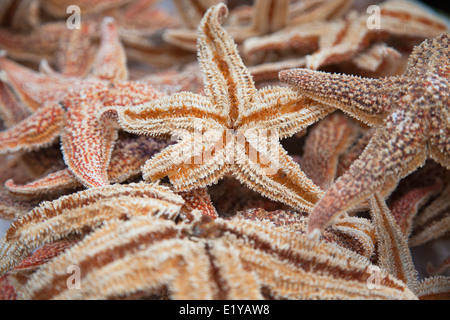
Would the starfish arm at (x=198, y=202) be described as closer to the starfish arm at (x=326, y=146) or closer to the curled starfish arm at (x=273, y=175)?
the curled starfish arm at (x=273, y=175)

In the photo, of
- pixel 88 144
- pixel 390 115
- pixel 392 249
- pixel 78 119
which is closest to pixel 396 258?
pixel 392 249

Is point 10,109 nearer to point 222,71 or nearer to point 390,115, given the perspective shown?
point 222,71

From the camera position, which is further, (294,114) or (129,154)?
Answer: (129,154)

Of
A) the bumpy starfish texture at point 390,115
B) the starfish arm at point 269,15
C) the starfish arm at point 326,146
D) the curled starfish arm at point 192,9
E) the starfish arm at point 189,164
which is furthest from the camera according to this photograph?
the curled starfish arm at point 192,9

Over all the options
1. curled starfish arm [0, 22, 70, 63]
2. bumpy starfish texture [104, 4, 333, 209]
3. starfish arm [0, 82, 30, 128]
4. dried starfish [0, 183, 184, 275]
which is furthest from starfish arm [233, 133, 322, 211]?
curled starfish arm [0, 22, 70, 63]

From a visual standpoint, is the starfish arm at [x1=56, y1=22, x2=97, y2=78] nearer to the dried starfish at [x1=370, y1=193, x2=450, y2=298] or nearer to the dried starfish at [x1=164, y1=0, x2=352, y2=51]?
the dried starfish at [x1=164, y1=0, x2=352, y2=51]

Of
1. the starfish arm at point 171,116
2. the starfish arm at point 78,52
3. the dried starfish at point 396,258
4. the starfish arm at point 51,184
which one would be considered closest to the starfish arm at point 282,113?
the starfish arm at point 171,116

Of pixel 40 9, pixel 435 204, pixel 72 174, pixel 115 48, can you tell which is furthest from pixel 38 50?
pixel 435 204

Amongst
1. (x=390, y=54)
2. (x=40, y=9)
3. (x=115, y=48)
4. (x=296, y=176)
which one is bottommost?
(x=296, y=176)
